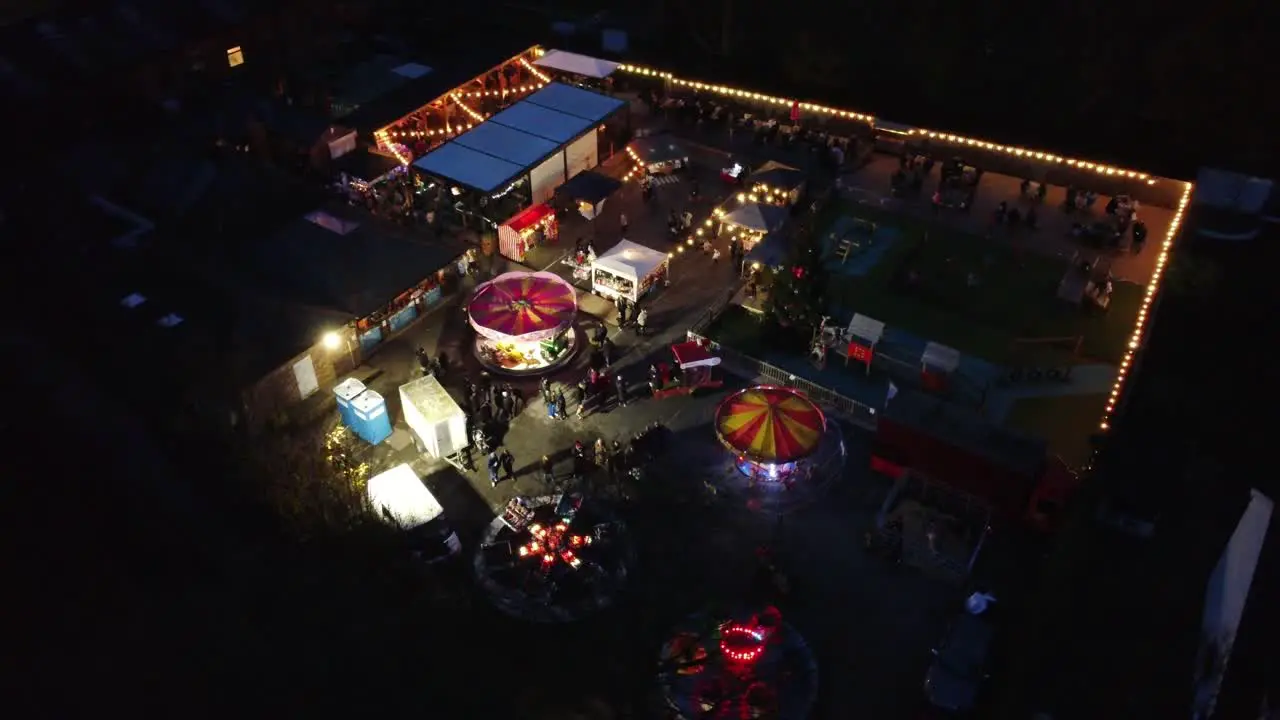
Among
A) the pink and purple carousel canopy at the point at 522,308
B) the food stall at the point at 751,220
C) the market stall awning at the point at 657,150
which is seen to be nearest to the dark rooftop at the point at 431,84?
the market stall awning at the point at 657,150

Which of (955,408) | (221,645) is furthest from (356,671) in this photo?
(955,408)

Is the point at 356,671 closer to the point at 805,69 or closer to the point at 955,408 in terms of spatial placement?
the point at 955,408

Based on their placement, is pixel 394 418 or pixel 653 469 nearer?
pixel 653 469

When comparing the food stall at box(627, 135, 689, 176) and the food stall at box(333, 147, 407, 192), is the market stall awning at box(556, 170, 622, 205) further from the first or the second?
the food stall at box(333, 147, 407, 192)

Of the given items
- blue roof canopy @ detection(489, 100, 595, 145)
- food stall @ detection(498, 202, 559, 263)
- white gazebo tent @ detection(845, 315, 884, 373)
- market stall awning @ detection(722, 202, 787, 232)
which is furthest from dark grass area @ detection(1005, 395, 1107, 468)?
blue roof canopy @ detection(489, 100, 595, 145)

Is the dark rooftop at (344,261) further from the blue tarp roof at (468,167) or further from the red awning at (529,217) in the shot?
the blue tarp roof at (468,167)
